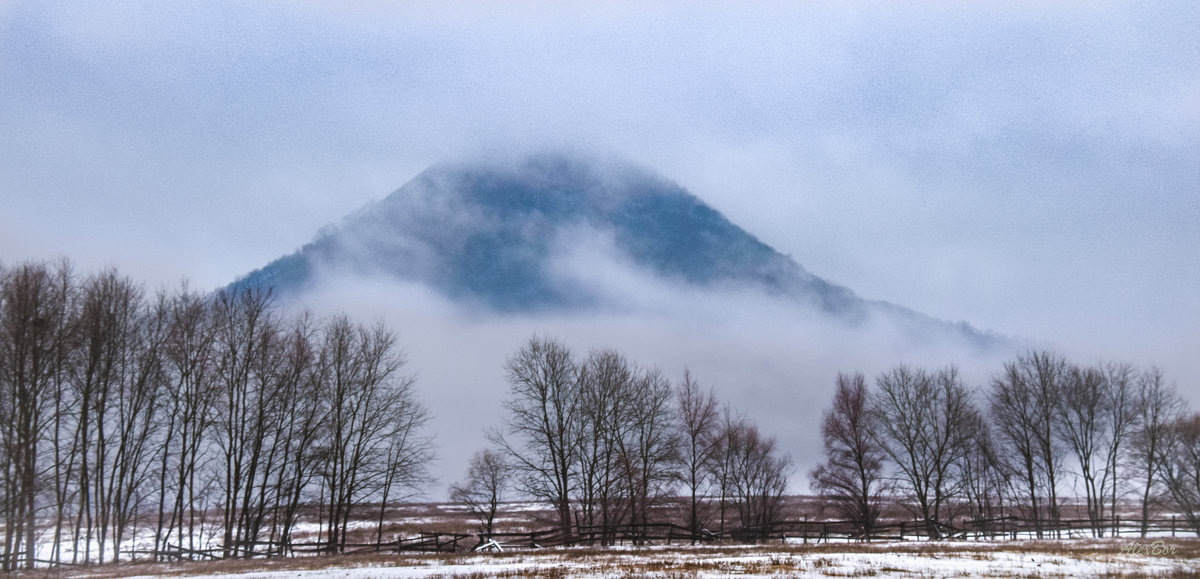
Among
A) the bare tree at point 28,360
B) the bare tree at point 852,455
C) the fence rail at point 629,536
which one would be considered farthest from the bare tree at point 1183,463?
the bare tree at point 28,360

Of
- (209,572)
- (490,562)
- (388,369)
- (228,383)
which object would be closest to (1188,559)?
(490,562)

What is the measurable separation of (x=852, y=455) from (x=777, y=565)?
3209 cm

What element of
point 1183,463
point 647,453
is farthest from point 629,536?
point 1183,463

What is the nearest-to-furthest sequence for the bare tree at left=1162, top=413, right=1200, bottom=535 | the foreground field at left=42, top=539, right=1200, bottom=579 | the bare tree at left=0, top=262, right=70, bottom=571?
the foreground field at left=42, top=539, right=1200, bottom=579
the bare tree at left=0, top=262, right=70, bottom=571
the bare tree at left=1162, top=413, right=1200, bottom=535

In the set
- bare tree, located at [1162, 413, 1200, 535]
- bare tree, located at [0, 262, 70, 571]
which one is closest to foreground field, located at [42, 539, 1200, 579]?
bare tree, located at [0, 262, 70, 571]

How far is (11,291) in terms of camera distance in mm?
30984

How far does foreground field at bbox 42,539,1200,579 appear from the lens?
19703 mm

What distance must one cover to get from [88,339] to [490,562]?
78.5 feet

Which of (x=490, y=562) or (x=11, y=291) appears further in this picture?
(x=11, y=291)

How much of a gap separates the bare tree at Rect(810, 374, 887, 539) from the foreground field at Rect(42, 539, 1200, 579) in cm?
2126

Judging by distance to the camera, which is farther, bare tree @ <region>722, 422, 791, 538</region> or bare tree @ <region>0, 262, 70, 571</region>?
bare tree @ <region>722, 422, 791, 538</region>

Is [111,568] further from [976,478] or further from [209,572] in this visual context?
[976,478]

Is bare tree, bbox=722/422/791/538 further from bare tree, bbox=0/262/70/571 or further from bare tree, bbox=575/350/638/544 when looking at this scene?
bare tree, bbox=0/262/70/571

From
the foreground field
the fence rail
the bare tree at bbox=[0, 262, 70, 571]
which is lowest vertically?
the fence rail
